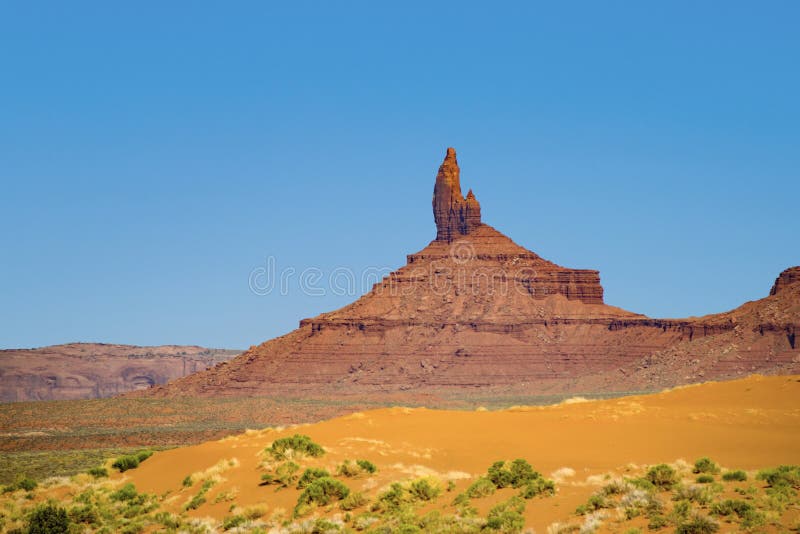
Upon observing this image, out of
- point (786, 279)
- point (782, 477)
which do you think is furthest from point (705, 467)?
point (786, 279)

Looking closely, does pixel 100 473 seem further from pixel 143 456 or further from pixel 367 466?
pixel 367 466

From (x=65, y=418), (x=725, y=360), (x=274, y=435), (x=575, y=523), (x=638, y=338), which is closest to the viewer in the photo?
(x=575, y=523)

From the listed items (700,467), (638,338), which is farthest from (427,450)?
(638,338)

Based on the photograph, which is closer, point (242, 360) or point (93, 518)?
point (93, 518)

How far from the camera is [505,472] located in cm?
2612

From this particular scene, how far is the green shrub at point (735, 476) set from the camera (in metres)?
24.1

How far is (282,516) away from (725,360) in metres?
132

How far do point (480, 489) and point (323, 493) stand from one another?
12.2 ft

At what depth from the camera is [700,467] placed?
25.1 m

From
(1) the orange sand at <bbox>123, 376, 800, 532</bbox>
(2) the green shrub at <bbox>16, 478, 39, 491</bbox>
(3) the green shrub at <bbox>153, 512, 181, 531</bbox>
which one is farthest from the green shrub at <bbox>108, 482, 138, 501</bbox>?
(2) the green shrub at <bbox>16, 478, 39, 491</bbox>

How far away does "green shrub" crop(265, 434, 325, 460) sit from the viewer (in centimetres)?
3028

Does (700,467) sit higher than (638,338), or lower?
lower

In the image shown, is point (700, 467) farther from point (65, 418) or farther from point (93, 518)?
point (65, 418)

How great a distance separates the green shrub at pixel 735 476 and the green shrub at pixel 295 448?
10883mm
